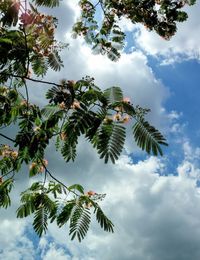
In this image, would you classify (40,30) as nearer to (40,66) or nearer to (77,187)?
(40,66)

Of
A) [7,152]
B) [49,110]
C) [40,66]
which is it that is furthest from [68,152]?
[7,152]

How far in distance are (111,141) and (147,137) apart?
0.97 ft

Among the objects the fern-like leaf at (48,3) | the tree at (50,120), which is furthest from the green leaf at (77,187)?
the fern-like leaf at (48,3)

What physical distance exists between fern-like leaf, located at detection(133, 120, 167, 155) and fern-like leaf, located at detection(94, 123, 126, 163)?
5.9 inches

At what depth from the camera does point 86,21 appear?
9555mm

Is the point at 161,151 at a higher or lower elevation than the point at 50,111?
lower

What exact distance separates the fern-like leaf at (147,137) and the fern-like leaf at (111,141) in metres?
0.15

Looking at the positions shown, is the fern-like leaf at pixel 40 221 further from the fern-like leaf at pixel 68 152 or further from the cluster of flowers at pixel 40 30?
the cluster of flowers at pixel 40 30

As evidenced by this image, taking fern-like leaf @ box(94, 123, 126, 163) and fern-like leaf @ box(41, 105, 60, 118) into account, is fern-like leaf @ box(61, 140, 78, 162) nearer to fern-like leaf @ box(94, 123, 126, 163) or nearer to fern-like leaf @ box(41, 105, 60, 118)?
fern-like leaf @ box(41, 105, 60, 118)

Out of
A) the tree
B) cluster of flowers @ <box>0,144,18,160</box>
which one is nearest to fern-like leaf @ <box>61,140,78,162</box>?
the tree

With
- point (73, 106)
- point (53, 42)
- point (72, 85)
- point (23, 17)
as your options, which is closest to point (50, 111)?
point (72, 85)

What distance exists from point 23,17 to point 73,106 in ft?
4.67

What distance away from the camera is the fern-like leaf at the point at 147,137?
11.0ft

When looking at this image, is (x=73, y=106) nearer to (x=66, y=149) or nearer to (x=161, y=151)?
(x=161, y=151)
